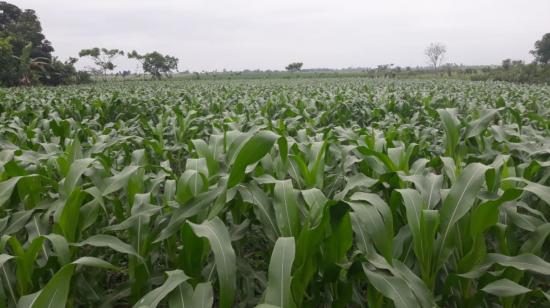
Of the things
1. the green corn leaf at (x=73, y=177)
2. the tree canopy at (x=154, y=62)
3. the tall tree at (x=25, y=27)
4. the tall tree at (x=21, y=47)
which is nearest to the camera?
the green corn leaf at (x=73, y=177)

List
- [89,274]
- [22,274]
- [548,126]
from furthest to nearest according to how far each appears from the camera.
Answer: [548,126], [89,274], [22,274]

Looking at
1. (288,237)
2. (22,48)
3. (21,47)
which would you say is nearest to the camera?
(288,237)

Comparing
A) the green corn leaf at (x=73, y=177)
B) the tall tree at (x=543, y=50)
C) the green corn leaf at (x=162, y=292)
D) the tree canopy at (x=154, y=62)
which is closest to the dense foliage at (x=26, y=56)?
the tree canopy at (x=154, y=62)

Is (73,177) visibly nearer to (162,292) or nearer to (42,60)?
(162,292)

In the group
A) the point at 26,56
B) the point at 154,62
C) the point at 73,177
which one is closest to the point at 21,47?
the point at 26,56

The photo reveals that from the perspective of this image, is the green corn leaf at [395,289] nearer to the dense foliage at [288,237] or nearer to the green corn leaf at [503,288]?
the dense foliage at [288,237]

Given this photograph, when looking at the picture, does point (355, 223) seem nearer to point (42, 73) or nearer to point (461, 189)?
point (461, 189)

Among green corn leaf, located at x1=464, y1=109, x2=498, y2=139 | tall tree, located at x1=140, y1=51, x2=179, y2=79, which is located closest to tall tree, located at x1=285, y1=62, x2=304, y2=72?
tall tree, located at x1=140, y1=51, x2=179, y2=79

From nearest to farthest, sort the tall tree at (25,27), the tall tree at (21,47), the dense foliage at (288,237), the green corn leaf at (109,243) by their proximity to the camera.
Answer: the dense foliage at (288,237)
the green corn leaf at (109,243)
the tall tree at (21,47)
the tall tree at (25,27)

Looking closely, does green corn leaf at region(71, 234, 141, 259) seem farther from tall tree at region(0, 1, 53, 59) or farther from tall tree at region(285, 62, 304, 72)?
tall tree at region(285, 62, 304, 72)

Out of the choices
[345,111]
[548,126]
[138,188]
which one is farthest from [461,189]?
[345,111]

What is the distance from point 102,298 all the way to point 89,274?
193 millimetres

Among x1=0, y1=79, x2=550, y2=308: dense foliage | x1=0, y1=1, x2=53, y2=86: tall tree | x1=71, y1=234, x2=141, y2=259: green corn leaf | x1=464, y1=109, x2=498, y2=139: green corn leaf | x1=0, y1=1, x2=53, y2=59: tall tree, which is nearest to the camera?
x1=0, y1=79, x2=550, y2=308: dense foliage

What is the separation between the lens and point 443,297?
1.50 meters
